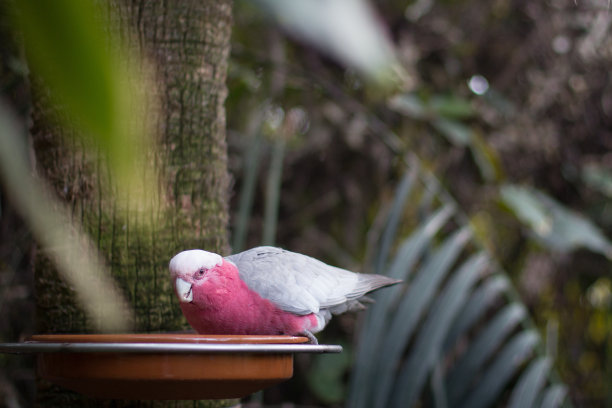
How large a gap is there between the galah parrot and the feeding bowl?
0.46ft

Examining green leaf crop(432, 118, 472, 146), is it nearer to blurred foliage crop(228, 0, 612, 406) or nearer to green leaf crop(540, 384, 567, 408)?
blurred foliage crop(228, 0, 612, 406)

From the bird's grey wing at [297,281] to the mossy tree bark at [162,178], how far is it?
14cm

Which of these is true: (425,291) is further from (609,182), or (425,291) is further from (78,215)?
(609,182)

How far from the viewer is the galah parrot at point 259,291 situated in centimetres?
88

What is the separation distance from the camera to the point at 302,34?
0.32m

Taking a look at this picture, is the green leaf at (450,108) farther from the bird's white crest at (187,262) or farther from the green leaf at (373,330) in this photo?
the bird's white crest at (187,262)

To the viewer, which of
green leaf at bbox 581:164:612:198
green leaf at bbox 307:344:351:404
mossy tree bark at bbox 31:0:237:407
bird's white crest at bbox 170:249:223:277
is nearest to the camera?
bird's white crest at bbox 170:249:223:277

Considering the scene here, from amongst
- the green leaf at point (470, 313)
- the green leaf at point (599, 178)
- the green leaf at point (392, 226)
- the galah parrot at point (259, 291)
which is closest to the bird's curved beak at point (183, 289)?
the galah parrot at point (259, 291)

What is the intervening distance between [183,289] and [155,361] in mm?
165

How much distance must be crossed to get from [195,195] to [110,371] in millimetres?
428

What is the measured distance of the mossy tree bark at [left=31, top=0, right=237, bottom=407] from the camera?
40.1 inches

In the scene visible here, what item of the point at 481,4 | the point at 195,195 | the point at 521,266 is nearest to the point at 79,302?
the point at 195,195

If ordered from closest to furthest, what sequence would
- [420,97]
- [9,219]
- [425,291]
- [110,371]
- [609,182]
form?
[110,371]
[425,291]
[9,219]
[420,97]
[609,182]

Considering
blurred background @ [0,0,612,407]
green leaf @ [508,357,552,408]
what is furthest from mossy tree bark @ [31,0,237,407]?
blurred background @ [0,0,612,407]
